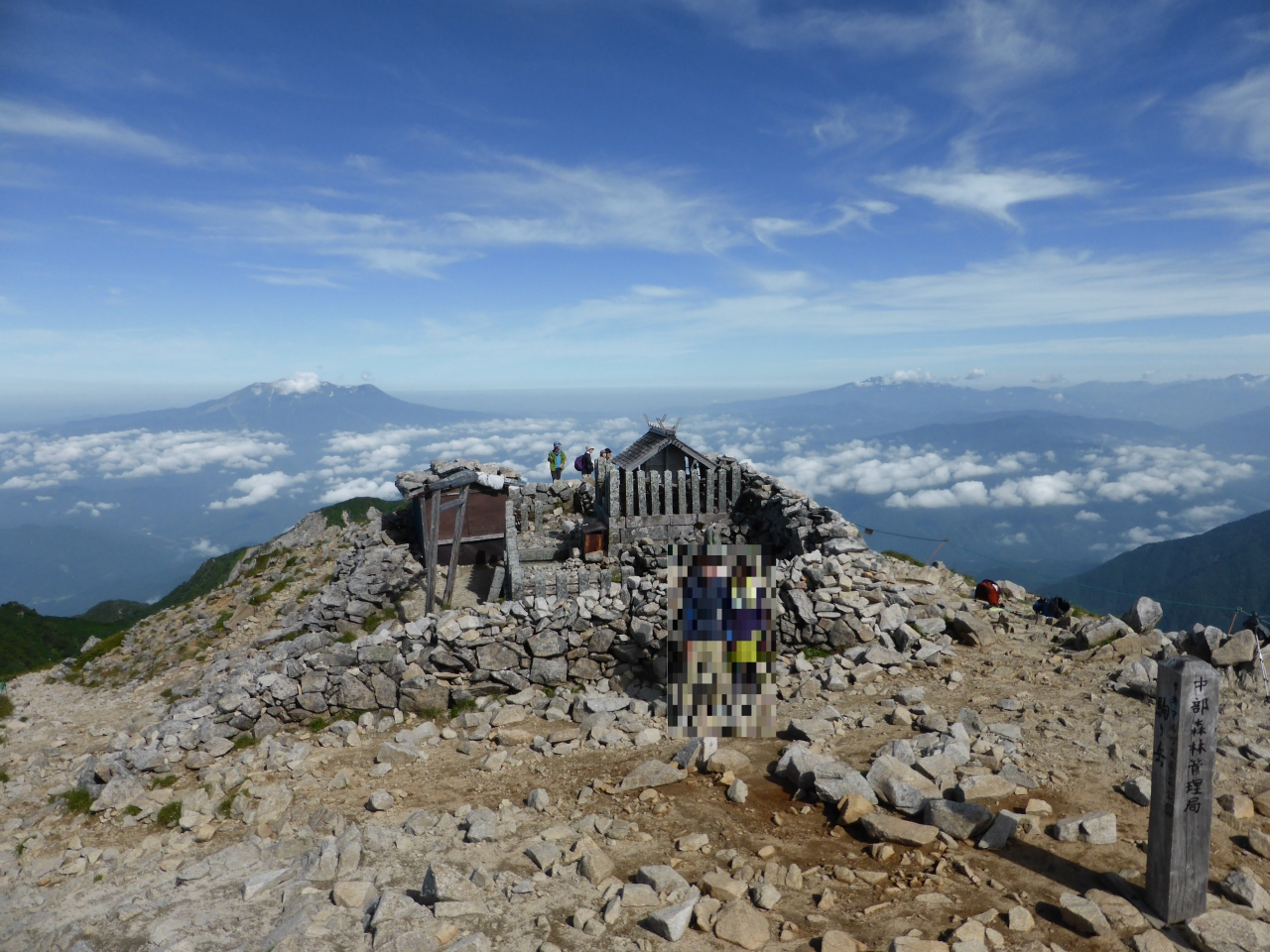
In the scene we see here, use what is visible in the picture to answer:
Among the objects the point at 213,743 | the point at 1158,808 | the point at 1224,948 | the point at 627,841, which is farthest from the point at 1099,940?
the point at 213,743

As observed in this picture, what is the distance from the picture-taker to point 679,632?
30.6 ft

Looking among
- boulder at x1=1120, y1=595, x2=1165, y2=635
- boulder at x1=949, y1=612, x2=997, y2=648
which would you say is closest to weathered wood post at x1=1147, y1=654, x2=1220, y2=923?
boulder at x1=949, y1=612, x2=997, y2=648

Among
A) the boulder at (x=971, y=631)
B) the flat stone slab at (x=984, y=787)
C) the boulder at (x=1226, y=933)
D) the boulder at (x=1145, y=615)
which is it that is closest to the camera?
the boulder at (x=1226, y=933)

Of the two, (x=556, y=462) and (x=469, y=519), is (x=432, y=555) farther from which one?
(x=556, y=462)

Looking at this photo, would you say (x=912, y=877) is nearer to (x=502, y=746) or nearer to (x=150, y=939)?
(x=502, y=746)

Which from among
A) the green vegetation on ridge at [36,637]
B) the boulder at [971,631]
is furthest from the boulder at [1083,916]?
the green vegetation on ridge at [36,637]

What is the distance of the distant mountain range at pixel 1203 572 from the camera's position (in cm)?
14175

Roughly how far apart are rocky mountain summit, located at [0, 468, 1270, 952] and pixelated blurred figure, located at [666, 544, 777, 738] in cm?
51

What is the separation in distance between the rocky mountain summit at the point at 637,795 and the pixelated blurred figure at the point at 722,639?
515mm

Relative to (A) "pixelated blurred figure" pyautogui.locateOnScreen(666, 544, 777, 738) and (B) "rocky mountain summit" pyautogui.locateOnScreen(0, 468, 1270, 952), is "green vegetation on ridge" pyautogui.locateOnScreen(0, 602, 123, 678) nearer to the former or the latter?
(B) "rocky mountain summit" pyautogui.locateOnScreen(0, 468, 1270, 952)

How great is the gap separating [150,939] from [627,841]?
181 inches

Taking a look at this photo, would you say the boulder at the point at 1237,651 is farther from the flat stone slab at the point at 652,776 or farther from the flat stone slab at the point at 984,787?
the flat stone slab at the point at 652,776

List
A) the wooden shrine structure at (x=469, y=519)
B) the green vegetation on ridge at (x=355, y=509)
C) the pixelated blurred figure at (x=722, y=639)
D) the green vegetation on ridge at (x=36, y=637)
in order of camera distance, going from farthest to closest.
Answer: the green vegetation on ridge at (x=355, y=509), the green vegetation on ridge at (x=36, y=637), the wooden shrine structure at (x=469, y=519), the pixelated blurred figure at (x=722, y=639)

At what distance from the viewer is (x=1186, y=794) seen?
5.35 metres
